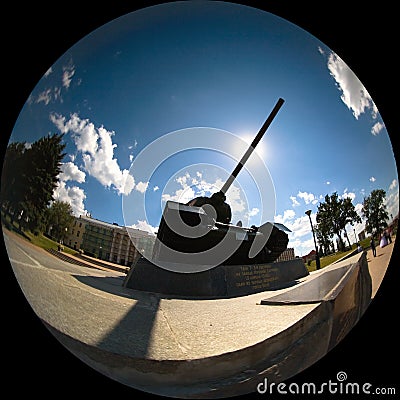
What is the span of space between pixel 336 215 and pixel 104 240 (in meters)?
1.43

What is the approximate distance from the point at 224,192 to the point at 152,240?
602mm

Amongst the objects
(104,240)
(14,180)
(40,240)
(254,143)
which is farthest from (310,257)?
(14,180)

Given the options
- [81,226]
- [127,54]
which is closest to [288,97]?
[127,54]

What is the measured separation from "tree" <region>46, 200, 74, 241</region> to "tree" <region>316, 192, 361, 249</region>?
4.97 ft

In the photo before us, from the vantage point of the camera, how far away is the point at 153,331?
1162 millimetres

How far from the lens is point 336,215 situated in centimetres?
151

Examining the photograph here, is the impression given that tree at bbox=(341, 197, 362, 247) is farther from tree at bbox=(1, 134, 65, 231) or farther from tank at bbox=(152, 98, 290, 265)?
tree at bbox=(1, 134, 65, 231)

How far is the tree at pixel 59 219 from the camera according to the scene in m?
1.37

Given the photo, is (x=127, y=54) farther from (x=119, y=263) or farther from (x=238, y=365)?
(x=238, y=365)

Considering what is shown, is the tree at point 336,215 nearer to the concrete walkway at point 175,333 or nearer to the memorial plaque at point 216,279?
the memorial plaque at point 216,279

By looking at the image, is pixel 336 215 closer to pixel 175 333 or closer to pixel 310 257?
pixel 310 257

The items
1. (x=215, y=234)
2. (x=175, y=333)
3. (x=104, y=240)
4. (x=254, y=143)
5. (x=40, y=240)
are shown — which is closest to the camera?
(x=175, y=333)

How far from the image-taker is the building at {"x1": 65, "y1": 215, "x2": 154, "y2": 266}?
131cm

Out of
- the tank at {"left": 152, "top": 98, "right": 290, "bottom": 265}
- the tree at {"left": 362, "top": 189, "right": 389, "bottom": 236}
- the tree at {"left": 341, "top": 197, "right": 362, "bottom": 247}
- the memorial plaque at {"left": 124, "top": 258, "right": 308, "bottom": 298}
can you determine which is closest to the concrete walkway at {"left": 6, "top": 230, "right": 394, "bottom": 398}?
the memorial plaque at {"left": 124, "top": 258, "right": 308, "bottom": 298}
